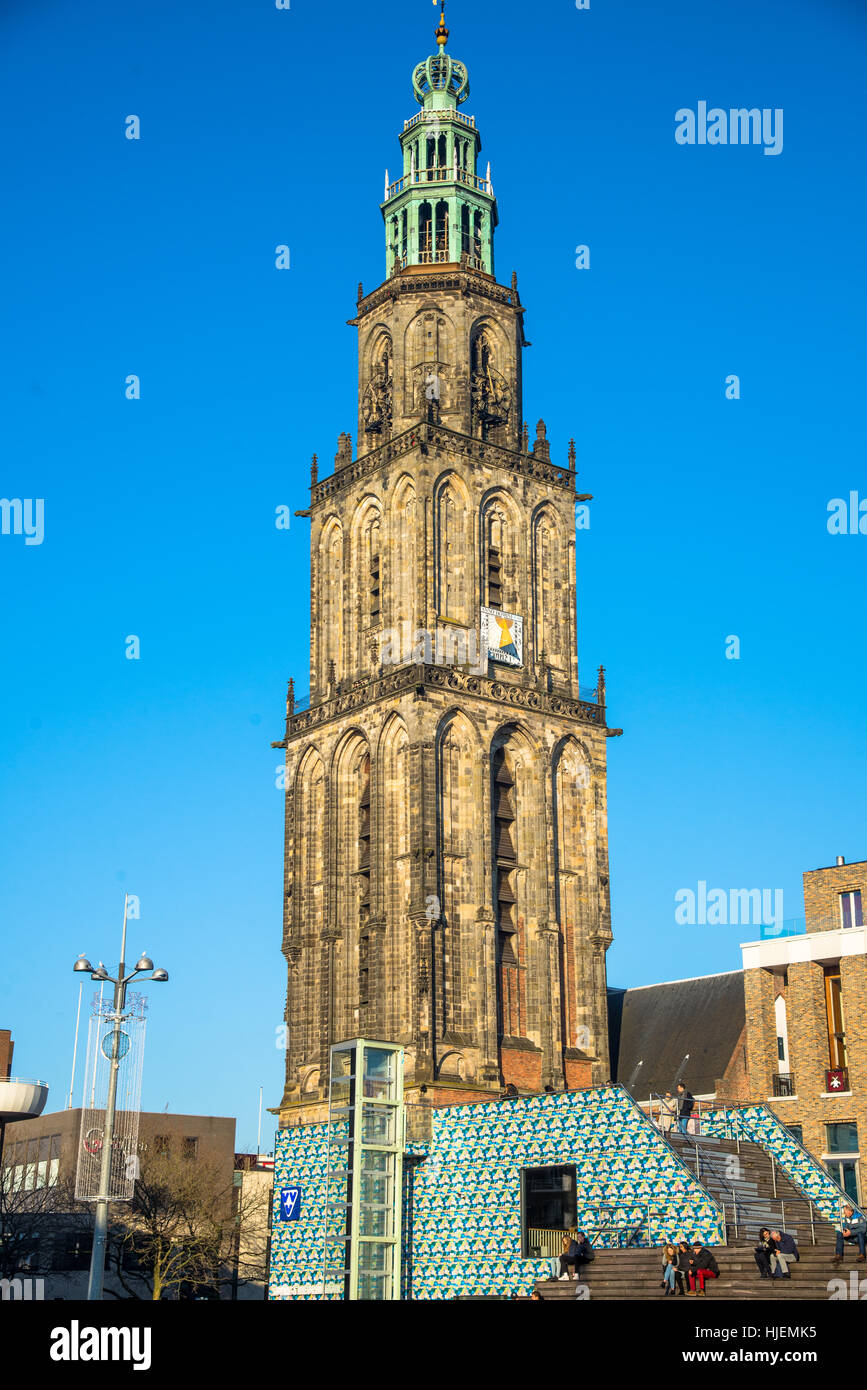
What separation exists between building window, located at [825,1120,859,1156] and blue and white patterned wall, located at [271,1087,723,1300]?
25.8ft

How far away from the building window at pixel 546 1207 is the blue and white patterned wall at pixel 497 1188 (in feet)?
0.91

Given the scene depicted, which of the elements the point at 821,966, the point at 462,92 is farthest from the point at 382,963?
the point at 462,92

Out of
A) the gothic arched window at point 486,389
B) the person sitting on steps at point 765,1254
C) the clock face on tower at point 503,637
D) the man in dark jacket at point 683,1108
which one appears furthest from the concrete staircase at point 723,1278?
the gothic arched window at point 486,389

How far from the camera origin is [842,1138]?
48.7 m

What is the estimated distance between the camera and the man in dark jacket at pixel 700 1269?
34312mm

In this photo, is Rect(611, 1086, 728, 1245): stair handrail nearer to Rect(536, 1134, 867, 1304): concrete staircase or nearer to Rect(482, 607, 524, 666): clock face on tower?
Rect(536, 1134, 867, 1304): concrete staircase

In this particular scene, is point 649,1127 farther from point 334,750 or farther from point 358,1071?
point 334,750

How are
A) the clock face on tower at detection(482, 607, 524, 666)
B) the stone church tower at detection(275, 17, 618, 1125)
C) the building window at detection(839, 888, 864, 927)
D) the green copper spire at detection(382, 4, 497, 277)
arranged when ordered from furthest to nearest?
the green copper spire at detection(382, 4, 497, 277)
the clock face on tower at detection(482, 607, 524, 666)
the stone church tower at detection(275, 17, 618, 1125)
the building window at detection(839, 888, 864, 927)

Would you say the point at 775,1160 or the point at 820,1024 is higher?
the point at 820,1024

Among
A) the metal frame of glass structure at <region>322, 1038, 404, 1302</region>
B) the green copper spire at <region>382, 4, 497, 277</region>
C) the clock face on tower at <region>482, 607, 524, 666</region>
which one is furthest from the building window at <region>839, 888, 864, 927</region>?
the green copper spire at <region>382, 4, 497, 277</region>

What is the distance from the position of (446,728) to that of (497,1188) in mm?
18629

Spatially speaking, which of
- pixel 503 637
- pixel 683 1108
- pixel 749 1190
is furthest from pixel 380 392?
pixel 749 1190

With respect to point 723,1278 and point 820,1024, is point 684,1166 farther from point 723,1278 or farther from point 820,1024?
point 820,1024

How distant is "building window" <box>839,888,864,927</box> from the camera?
5031 centimetres
